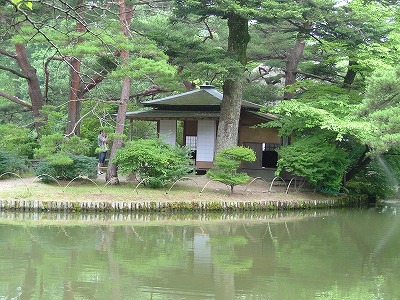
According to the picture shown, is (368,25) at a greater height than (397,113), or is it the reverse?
(368,25)

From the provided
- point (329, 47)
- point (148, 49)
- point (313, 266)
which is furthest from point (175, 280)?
point (329, 47)

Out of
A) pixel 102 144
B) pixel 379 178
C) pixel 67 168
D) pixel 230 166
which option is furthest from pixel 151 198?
pixel 379 178

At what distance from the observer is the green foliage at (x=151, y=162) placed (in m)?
17.2

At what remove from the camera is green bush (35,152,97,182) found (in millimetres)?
17516

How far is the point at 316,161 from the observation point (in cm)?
1850

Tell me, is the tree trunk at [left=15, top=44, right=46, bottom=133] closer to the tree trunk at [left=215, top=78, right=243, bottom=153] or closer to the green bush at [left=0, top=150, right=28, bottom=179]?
the green bush at [left=0, top=150, right=28, bottom=179]

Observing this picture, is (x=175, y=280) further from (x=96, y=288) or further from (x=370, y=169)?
(x=370, y=169)

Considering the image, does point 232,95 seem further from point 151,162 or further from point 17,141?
point 17,141

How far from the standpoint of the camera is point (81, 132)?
24125mm

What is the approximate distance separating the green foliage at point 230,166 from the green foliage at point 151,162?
2.89ft

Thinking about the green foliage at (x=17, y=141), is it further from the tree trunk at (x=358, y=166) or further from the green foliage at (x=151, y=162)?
the tree trunk at (x=358, y=166)

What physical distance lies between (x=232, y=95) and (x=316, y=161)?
3.64 m

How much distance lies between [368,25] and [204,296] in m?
14.1

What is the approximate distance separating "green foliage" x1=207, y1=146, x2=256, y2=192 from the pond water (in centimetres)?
148
